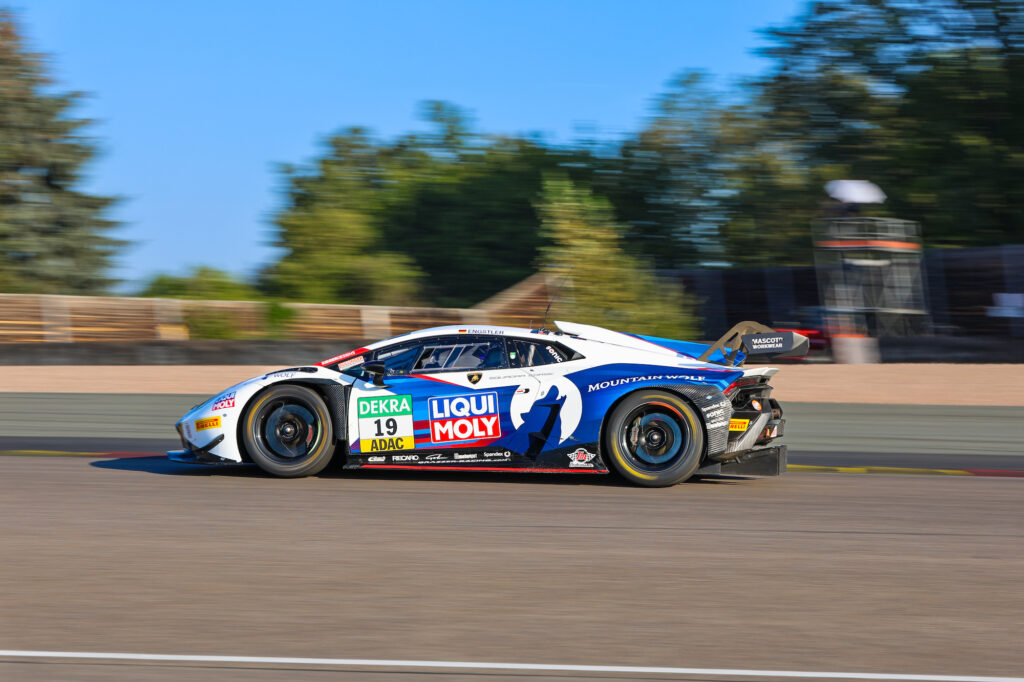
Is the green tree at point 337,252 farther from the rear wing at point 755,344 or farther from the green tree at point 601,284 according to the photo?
the rear wing at point 755,344

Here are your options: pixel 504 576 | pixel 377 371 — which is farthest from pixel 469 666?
pixel 377 371

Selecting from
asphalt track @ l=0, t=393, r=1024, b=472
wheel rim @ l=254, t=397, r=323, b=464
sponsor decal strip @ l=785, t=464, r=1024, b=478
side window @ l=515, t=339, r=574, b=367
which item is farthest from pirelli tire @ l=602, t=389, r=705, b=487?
asphalt track @ l=0, t=393, r=1024, b=472

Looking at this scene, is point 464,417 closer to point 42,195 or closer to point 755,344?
point 755,344

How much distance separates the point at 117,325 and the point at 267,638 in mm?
20076

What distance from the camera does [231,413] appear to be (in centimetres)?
836

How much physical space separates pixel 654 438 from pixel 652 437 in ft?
0.06

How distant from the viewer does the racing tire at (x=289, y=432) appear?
8.27 m

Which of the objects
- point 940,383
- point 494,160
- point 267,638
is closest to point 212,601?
point 267,638

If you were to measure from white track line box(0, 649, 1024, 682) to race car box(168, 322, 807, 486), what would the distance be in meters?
4.08

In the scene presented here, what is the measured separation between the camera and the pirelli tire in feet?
26.4

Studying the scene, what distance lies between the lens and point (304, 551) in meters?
5.85

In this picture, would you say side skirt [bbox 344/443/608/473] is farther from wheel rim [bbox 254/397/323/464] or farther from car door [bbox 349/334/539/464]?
wheel rim [bbox 254/397/323/464]

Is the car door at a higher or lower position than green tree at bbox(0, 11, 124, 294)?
lower

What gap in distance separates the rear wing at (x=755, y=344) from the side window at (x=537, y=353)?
109cm
